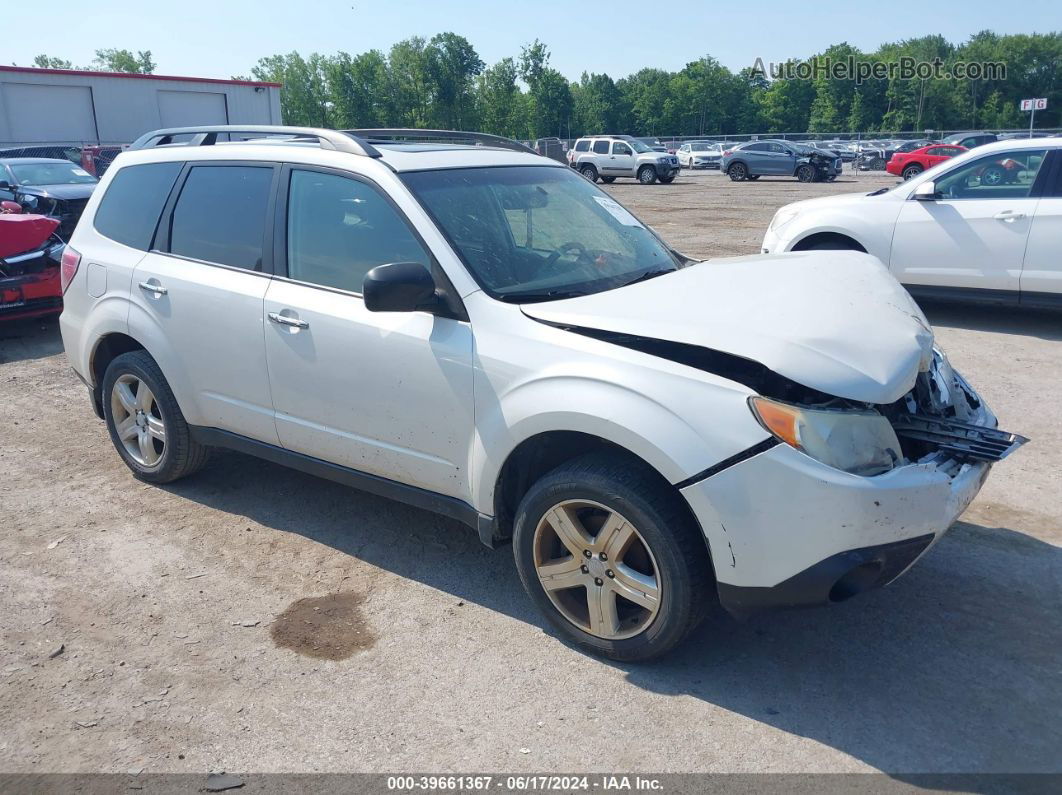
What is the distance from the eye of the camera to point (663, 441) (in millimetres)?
3023

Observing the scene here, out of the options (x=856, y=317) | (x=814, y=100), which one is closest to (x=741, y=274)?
(x=856, y=317)

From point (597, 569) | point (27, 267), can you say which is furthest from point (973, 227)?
point (27, 267)

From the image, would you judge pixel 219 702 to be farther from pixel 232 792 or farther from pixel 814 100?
pixel 814 100

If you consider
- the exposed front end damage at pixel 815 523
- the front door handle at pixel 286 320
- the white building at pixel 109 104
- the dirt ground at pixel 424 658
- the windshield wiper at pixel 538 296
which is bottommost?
the dirt ground at pixel 424 658

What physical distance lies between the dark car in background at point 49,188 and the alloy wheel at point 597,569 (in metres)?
11.0

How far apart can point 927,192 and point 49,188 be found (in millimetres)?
12202

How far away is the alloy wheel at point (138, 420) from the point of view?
4.99 meters

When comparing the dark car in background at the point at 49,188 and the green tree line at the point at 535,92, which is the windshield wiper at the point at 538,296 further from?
the green tree line at the point at 535,92

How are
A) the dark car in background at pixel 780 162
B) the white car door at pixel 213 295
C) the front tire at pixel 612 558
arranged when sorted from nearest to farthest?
the front tire at pixel 612 558 → the white car door at pixel 213 295 → the dark car in background at pixel 780 162

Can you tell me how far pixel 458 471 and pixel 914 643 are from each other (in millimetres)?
1895

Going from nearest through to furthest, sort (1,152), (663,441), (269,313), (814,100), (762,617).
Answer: (663,441) < (762,617) < (269,313) < (1,152) < (814,100)

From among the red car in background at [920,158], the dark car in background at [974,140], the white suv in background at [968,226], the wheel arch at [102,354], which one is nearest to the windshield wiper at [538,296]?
the wheel arch at [102,354]

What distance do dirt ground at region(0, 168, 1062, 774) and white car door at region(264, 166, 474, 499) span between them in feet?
2.00

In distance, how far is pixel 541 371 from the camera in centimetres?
336
